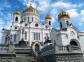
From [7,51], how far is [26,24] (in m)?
33.2

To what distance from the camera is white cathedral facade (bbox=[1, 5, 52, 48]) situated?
43.8 metres

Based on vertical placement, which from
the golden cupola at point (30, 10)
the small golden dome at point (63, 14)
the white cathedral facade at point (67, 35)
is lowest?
the white cathedral facade at point (67, 35)

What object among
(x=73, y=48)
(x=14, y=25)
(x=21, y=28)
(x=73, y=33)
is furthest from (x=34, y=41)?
(x=73, y=48)

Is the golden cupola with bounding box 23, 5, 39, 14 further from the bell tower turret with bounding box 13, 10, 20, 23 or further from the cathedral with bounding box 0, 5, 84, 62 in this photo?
the bell tower turret with bounding box 13, 10, 20, 23

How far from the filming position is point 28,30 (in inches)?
1778

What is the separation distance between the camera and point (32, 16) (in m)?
50.0

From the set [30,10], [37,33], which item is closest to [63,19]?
[37,33]

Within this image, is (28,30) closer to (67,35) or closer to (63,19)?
(63,19)

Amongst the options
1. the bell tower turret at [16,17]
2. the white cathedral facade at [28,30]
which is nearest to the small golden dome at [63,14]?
the white cathedral facade at [28,30]

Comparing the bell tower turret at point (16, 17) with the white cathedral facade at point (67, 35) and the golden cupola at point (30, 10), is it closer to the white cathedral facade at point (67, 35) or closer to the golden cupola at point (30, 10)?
the golden cupola at point (30, 10)

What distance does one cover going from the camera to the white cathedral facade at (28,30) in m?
43.8

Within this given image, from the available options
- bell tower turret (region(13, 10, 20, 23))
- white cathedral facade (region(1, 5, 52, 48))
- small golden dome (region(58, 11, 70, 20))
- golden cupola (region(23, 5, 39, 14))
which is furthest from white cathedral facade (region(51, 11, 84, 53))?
bell tower turret (region(13, 10, 20, 23))

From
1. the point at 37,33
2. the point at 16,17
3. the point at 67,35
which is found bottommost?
the point at 67,35

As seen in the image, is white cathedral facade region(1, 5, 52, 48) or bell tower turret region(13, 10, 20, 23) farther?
bell tower turret region(13, 10, 20, 23)
